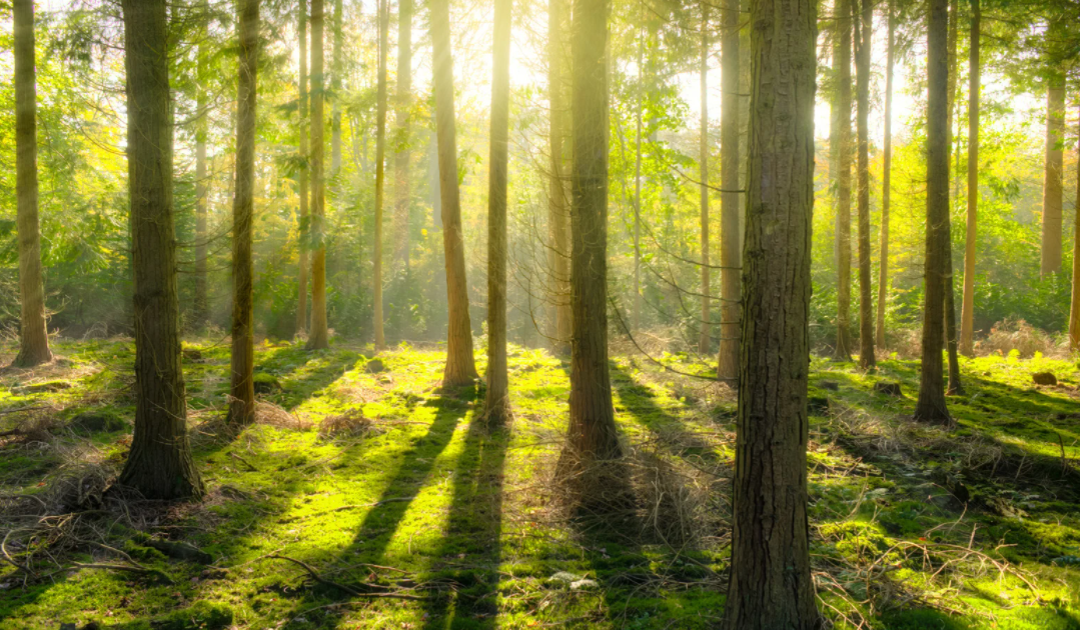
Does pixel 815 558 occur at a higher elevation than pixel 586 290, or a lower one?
lower

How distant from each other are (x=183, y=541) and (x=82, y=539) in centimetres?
68

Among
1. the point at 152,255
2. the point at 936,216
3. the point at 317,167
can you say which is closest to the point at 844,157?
the point at 936,216

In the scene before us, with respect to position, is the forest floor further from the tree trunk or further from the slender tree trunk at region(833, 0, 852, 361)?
the slender tree trunk at region(833, 0, 852, 361)

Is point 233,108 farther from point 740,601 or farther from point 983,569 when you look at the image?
point 983,569

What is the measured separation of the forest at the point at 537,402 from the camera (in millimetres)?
3729

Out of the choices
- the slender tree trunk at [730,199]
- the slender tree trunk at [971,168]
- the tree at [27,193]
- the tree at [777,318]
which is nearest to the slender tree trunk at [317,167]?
the tree at [27,193]

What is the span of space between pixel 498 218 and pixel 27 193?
10122 mm

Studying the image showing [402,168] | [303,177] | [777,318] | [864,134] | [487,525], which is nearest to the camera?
[777,318]

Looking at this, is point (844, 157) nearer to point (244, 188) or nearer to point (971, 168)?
point (971, 168)

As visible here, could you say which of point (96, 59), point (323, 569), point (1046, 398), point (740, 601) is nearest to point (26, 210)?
point (96, 59)

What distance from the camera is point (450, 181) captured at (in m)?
10.2

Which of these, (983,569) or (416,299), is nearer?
(983,569)

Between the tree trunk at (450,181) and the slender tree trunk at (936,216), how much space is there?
6.88 m

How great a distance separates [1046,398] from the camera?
35.2ft
